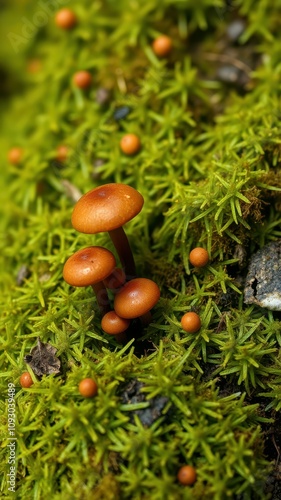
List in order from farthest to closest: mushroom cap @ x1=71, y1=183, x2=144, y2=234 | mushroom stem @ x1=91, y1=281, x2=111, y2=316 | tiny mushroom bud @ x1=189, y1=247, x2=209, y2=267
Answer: tiny mushroom bud @ x1=189, y1=247, x2=209, y2=267 → mushroom stem @ x1=91, y1=281, x2=111, y2=316 → mushroom cap @ x1=71, y1=183, x2=144, y2=234

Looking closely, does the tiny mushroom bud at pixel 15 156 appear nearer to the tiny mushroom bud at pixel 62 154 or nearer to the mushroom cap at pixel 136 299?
the tiny mushroom bud at pixel 62 154

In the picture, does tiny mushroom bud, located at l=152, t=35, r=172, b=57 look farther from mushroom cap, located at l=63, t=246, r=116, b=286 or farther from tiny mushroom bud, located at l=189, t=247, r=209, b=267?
mushroom cap, located at l=63, t=246, r=116, b=286

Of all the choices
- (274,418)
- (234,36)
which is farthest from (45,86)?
(274,418)

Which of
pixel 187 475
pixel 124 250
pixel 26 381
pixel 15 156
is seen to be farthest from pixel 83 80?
pixel 187 475

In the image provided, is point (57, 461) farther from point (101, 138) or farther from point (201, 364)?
point (101, 138)

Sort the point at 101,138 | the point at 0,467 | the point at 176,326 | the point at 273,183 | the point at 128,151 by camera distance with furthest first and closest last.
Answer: the point at 101,138 < the point at 128,151 < the point at 273,183 < the point at 176,326 < the point at 0,467

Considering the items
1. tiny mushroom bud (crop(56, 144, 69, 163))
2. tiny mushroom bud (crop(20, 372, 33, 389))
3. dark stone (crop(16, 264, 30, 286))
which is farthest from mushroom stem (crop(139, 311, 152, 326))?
tiny mushroom bud (crop(56, 144, 69, 163))

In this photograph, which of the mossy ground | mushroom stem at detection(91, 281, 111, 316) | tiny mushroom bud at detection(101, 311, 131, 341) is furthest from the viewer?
mushroom stem at detection(91, 281, 111, 316)
